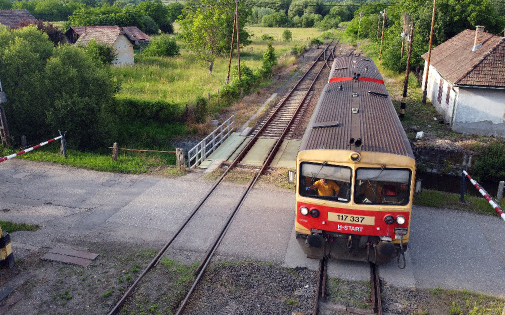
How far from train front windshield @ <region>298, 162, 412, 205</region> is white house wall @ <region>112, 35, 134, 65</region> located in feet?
105

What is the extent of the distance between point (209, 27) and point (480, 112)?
21872mm

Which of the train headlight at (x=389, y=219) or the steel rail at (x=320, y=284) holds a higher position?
the train headlight at (x=389, y=219)

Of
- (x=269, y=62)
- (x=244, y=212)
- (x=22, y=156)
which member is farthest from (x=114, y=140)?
(x=269, y=62)

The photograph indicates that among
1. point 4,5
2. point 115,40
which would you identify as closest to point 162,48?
point 115,40

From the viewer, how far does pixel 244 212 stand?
11.3m

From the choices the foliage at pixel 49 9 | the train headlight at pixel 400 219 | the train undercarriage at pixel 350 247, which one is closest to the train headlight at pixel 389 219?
the train headlight at pixel 400 219

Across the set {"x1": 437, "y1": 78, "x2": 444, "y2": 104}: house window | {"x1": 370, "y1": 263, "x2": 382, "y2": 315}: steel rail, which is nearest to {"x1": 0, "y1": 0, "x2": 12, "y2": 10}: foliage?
{"x1": 437, "y1": 78, "x2": 444, "y2": 104}: house window

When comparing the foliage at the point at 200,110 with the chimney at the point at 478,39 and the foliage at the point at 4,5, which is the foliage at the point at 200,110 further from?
the foliage at the point at 4,5

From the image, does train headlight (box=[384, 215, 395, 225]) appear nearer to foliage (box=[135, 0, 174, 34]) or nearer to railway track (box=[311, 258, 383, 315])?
railway track (box=[311, 258, 383, 315])

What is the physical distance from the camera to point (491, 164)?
612 inches

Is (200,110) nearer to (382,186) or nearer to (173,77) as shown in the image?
(173,77)

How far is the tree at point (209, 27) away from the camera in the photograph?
3309cm

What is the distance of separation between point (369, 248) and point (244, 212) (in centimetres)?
395

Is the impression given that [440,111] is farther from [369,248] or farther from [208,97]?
[369,248]
